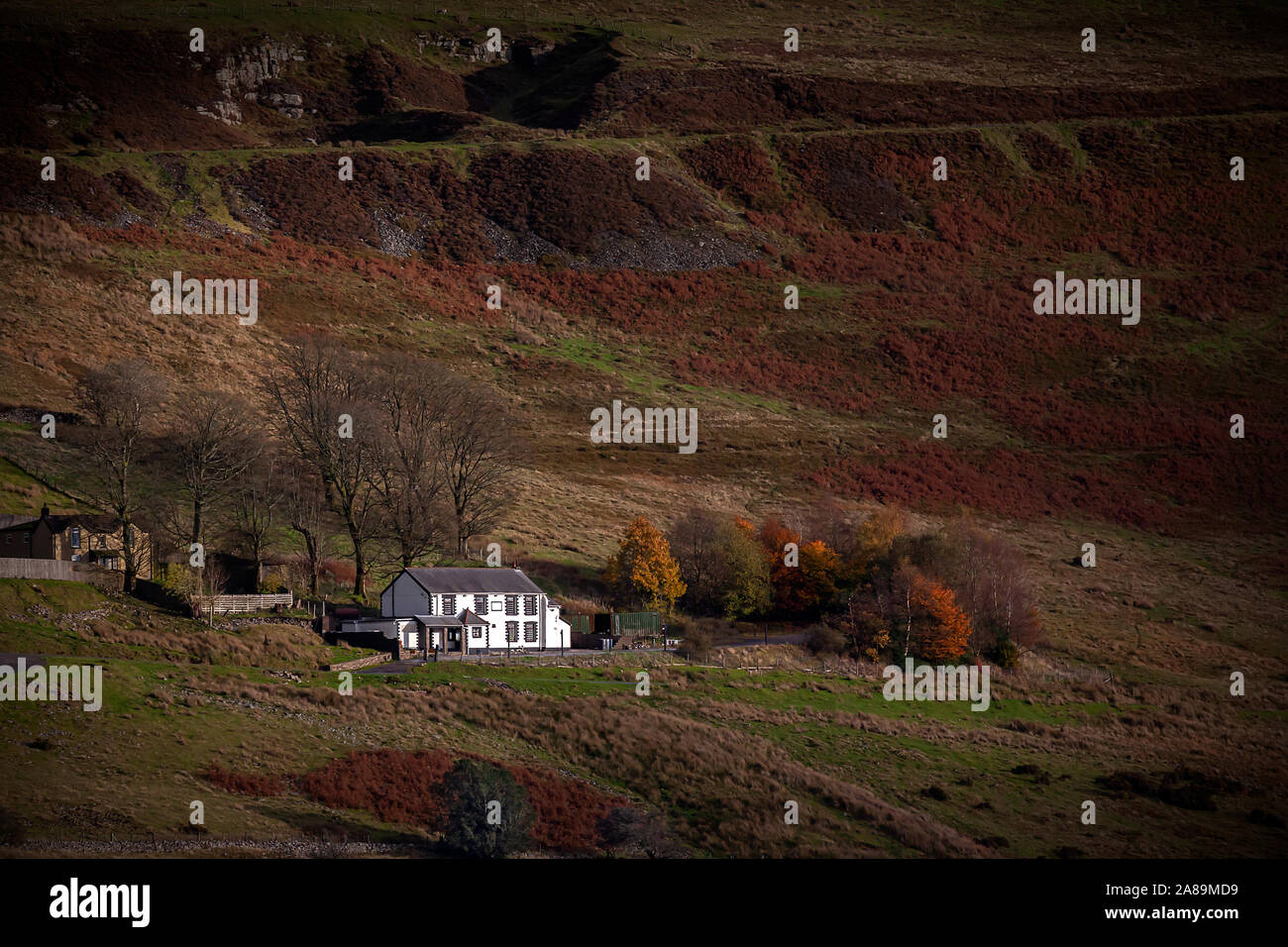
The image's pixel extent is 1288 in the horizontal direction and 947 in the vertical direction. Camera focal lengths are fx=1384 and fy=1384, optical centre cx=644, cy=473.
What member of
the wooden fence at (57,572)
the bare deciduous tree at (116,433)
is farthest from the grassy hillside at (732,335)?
the bare deciduous tree at (116,433)

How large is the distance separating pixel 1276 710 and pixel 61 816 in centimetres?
5199

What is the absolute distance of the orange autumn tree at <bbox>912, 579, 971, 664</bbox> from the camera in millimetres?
62656

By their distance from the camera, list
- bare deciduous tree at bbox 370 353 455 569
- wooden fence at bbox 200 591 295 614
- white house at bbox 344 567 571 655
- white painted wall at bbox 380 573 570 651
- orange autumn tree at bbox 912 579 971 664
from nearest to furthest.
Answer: wooden fence at bbox 200 591 295 614, white house at bbox 344 567 571 655, white painted wall at bbox 380 573 570 651, orange autumn tree at bbox 912 579 971 664, bare deciduous tree at bbox 370 353 455 569

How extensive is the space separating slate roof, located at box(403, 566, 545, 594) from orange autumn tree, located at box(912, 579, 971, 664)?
57.2 feet

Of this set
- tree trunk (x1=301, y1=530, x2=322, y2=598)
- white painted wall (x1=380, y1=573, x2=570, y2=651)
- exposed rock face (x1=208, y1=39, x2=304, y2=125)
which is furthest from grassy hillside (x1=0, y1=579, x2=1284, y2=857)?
exposed rock face (x1=208, y1=39, x2=304, y2=125)

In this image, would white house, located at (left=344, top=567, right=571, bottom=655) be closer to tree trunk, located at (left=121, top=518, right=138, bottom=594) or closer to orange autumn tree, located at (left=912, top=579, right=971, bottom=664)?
tree trunk, located at (left=121, top=518, right=138, bottom=594)

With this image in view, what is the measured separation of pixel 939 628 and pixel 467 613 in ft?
70.2

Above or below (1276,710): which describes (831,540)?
above

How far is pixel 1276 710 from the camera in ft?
207

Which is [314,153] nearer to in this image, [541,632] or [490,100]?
[490,100]

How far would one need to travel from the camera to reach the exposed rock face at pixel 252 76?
15138 cm

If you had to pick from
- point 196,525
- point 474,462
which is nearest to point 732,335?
point 474,462
